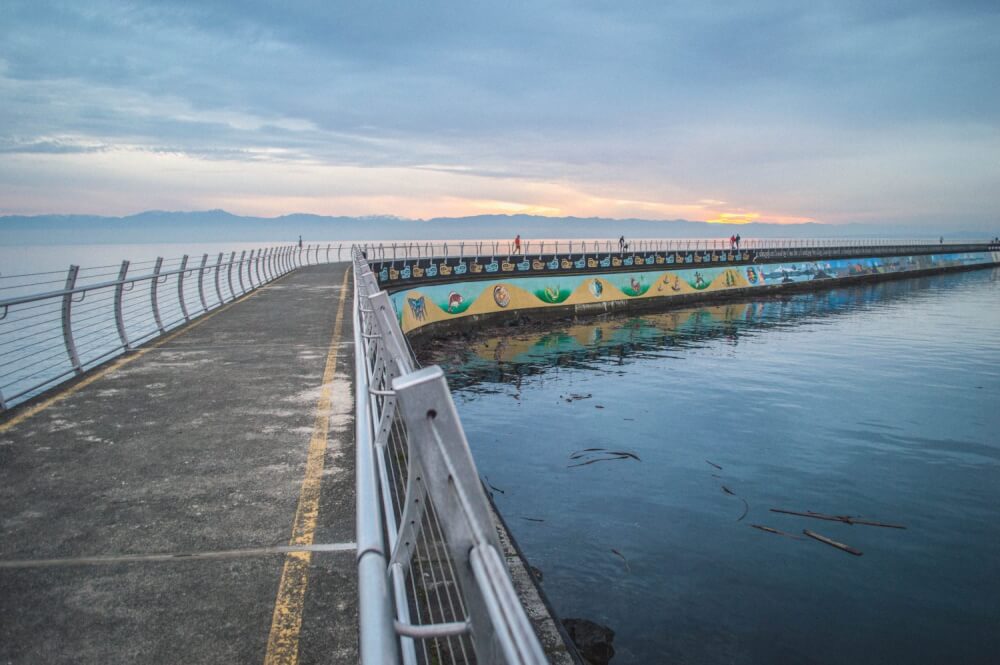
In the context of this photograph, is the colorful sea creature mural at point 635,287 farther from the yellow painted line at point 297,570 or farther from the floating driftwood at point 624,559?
the yellow painted line at point 297,570

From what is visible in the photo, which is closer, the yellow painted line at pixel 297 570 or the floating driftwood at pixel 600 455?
the yellow painted line at pixel 297 570

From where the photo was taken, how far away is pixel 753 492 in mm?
13242

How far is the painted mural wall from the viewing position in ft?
112

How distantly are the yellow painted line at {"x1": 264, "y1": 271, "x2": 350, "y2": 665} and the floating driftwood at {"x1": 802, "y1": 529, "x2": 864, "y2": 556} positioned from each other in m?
9.15

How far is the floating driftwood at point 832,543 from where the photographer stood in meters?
10.6

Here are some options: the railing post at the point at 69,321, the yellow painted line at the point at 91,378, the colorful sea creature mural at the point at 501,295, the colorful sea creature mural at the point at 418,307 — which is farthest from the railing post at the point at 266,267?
the railing post at the point at 69,321

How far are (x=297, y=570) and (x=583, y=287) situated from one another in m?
43.4

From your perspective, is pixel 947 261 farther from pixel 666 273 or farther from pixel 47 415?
pixel 47 415

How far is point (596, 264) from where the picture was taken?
51.6 meters

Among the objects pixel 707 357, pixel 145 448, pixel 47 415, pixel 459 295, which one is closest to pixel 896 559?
pixel 145 448

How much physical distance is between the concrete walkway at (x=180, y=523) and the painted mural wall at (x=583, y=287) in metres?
20.9

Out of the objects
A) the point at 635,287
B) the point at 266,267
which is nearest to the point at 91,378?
the point at 266,267

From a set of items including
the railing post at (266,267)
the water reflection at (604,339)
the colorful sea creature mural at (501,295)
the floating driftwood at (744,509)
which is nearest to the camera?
the floating driftwood at (744,509)

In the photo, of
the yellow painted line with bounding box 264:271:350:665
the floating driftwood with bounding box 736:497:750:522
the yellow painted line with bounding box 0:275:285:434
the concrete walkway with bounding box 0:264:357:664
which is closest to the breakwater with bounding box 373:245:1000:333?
the yellow painted line with bounding box 0:275:285:434
